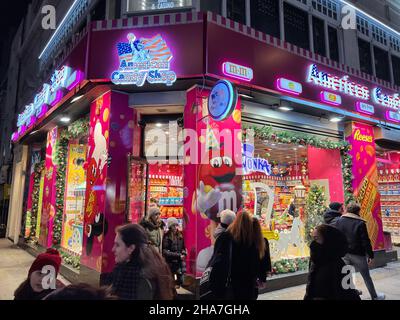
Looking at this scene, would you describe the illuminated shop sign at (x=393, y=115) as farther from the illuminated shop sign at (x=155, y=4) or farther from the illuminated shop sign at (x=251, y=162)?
the illuminated shop sign at (x=155, y=4)

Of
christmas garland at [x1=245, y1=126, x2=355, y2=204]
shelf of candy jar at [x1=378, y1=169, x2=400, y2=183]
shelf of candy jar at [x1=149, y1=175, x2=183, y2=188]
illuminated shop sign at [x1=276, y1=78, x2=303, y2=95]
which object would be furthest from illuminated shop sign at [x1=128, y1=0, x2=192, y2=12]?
shelf of candy jar at [x1=378, y1=169, x2=400, y2=183]

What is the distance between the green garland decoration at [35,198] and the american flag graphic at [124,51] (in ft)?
24.9

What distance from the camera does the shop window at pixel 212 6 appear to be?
21.5 ft

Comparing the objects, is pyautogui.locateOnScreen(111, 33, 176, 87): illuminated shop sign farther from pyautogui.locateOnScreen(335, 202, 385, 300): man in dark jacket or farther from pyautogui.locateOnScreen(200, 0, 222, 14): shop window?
pyautogui.locateOnScreen(335, 202, 385, 300): man in dark jacket

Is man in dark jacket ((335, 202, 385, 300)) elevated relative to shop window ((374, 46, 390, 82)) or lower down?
lower down

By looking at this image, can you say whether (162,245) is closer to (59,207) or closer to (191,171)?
(191,171)

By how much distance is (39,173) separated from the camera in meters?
11.9

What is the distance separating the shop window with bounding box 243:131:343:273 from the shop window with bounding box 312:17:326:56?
3.01m

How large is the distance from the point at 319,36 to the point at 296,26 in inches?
38.6

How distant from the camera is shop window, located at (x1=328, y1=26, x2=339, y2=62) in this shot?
9.20 metres

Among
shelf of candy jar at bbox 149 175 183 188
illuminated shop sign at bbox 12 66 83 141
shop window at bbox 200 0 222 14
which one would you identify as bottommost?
shelf of candy jar at bbox 149 175 183 188

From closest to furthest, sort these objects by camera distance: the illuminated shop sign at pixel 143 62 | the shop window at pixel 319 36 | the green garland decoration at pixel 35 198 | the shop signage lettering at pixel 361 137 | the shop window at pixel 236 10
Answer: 1. the illuminated shop sign at pixel 143 62
2. the shop window at pixel 236 10
3. the shop signage lettering at pixel 361 137
4. the shop window at pixel 319 36
5. the green garland decoration at pixel 35 198

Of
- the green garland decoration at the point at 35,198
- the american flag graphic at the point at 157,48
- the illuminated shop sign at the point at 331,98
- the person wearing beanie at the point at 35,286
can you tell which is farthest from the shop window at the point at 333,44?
the green garland decoration at the point at 35,198
